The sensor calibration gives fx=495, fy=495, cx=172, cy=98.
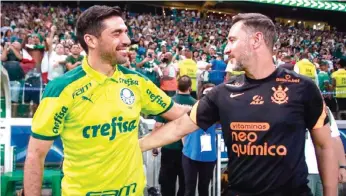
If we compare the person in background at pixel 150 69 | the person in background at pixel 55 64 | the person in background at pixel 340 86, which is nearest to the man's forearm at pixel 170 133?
the person in background at pixel 55 64

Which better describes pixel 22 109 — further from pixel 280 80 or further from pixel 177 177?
pixel 280 80

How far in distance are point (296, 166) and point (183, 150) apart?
3956 mm

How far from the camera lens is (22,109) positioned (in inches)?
317

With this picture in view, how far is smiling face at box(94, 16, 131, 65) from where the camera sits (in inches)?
110

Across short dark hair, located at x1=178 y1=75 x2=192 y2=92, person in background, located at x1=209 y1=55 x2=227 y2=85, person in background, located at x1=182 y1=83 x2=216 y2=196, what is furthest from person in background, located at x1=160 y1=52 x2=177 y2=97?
person in background, located at x1=182 y1=83 x2=216 y2=196

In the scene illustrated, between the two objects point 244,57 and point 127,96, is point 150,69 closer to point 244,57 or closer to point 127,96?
point 127,96

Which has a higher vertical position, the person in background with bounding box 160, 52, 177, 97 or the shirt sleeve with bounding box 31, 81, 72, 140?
the shirt sleeve with bounding box 31, 81, 72, 140

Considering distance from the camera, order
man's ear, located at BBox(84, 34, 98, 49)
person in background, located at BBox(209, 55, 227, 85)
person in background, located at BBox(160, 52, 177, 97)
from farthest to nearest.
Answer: person in background, located at BBox(209, 55, 227, 85), person in background, located at BBox(160, 52, 177, 97), man's ear, located at BBox(84, 34, 98, 49)

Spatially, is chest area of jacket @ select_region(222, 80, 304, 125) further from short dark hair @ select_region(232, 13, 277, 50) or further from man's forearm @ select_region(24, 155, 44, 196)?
man's forearm @ select_region(24, 155, 44, 196)

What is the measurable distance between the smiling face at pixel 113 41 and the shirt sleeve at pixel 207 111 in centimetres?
51

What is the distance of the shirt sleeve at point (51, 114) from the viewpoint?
2.64m

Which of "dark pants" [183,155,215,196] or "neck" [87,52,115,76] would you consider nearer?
"neck" [87,52,115,76]

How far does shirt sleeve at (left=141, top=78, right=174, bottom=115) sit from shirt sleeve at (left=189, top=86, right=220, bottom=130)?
0.40 meters

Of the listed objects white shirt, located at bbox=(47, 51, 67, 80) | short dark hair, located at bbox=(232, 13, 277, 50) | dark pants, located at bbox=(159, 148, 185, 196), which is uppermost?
short dark hair, located at bbox=(232, 13, 277, 50)
